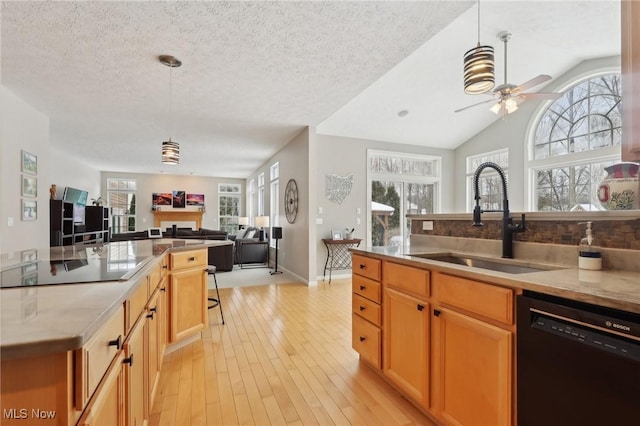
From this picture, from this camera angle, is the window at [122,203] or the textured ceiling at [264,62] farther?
the window at [122,203]

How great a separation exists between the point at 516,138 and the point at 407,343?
5.99 metres

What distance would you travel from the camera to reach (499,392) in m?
1.25

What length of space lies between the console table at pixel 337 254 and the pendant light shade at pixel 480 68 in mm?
3672

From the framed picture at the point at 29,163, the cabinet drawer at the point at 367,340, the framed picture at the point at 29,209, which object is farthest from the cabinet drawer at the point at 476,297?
the framed picture at the point at 29,163

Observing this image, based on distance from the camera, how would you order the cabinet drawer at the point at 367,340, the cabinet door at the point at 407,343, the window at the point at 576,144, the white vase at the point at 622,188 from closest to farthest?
the white vase at the point at 622,188
the cabinet door at the point at 407,343
the cabinet drawer at the point at 367,340
the window at the point at 576,144

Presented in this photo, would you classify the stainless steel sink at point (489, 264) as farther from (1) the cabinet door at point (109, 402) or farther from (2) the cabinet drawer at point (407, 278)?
(1) the cabinet door at point (109, 402)

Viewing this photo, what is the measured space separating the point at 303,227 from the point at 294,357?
10.1 ft

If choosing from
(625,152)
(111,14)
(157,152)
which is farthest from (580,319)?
(157,152)

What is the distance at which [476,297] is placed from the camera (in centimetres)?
135

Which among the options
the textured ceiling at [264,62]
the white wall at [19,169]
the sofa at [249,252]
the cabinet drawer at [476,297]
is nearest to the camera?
the cabinet drawer at [476,297]

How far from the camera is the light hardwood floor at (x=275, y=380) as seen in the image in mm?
1740

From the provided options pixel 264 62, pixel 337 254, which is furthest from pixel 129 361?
pixel 337 254

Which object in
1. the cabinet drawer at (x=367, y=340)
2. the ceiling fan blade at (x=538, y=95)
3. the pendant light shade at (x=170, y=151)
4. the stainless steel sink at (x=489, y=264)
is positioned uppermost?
the ceiling fan blade at (x=538, y=95)

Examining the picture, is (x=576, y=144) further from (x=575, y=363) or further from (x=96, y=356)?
(x=96, y=356)
